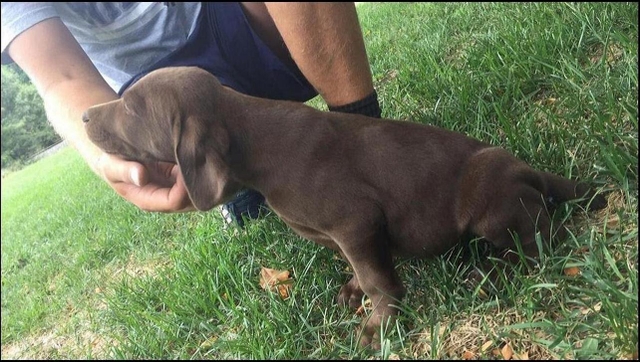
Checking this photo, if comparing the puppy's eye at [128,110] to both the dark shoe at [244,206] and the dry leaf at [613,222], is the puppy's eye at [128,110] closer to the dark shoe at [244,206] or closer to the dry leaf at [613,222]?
the dark shoe at [244,206]

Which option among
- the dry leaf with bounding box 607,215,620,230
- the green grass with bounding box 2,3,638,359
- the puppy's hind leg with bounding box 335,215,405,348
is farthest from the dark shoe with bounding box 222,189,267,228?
the dry leaf with bounding box 607,215,620,230

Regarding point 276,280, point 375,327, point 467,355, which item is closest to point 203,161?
point 276,280

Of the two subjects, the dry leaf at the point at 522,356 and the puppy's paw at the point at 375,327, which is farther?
the puppy's paw at the point at 375,327

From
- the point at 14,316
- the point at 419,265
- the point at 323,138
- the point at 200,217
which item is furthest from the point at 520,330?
the point at 14,316

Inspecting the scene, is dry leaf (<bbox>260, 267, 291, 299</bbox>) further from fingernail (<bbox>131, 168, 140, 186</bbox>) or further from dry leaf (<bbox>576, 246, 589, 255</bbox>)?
dry leaf (<bbox>576, 246, 589, 255</bbox>)

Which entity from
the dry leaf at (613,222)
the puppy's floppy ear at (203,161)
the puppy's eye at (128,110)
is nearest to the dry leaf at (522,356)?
the dry leaf at (613,222)

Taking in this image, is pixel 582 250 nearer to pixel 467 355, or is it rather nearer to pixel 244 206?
pixel 467 355
